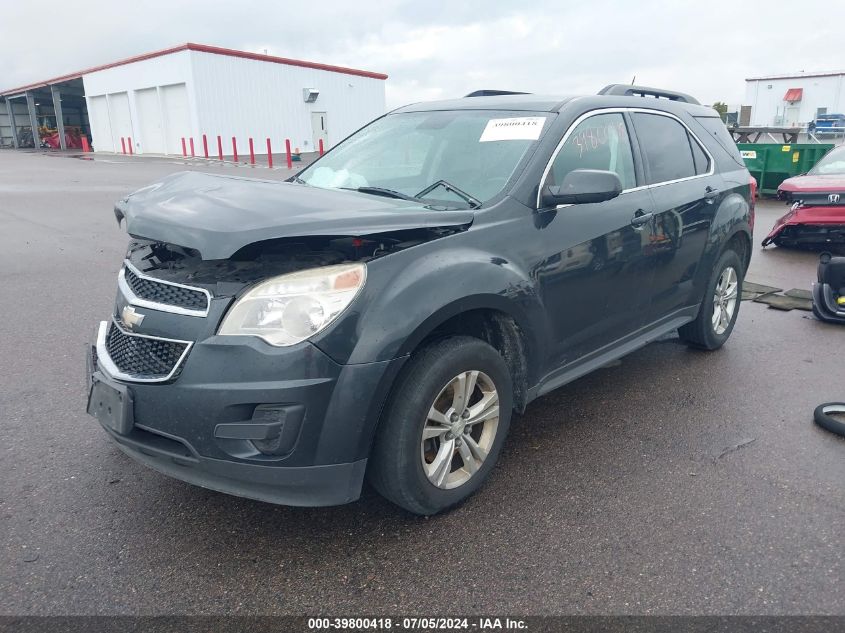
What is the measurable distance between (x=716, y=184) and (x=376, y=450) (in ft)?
11.1

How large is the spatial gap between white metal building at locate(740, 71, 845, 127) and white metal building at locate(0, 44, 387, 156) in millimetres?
25816

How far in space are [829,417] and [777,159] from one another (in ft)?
42.6

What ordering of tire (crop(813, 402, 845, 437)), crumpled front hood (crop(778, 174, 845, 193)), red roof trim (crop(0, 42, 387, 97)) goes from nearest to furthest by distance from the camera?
tire (crop(813, 402, 845, 437)) → crumpled front hood (crop(778, 174, 845, 193)) → red roof trim (crop(0, 42, 387, 97))

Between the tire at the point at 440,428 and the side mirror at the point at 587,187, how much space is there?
82 centimetres

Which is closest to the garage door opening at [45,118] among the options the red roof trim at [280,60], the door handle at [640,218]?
the red roof trim at [280,60]

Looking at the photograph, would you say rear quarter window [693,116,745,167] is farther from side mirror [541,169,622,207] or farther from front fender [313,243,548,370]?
front fender [313,243,548,370]

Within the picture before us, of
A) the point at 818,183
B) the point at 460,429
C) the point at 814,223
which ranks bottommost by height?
the point at 814,223

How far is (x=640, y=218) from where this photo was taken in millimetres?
3740

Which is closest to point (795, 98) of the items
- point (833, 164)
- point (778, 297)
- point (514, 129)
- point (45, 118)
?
point (833, 164)

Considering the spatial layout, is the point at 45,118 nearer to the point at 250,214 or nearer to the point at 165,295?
the point at 165,295

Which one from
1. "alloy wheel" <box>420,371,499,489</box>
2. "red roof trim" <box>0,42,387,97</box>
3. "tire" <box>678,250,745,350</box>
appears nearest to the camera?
"alloy wheel" <box>420,371,499,489</box>

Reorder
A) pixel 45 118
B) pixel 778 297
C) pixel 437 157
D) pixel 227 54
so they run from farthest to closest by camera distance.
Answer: pixel 45 118
pixel 227 54
pixel 778 297
pixel 437 157

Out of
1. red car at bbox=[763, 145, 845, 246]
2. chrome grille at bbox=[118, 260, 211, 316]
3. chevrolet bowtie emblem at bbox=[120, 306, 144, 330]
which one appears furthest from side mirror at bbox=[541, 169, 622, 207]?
red car at bbox=[763, 145, 845, 246]

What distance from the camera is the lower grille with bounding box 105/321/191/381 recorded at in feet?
7.99
